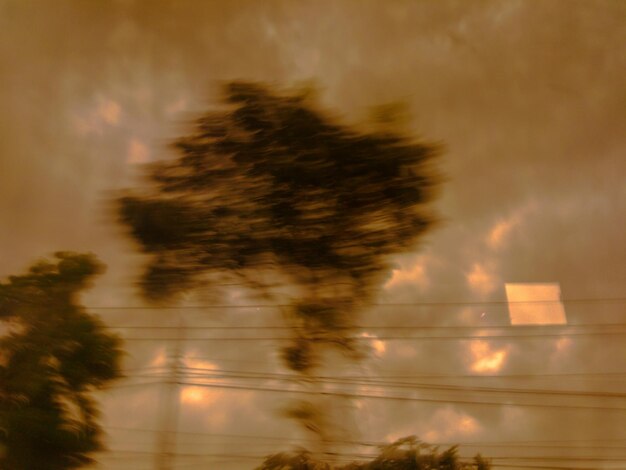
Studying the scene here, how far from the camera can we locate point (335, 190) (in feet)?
11.0

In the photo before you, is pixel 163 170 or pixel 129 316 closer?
pixel 129 316

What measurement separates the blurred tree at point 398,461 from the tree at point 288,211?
0.70 m

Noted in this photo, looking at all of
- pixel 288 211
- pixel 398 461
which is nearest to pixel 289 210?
pixel 288 211

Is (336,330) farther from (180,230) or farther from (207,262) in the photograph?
(180,230)

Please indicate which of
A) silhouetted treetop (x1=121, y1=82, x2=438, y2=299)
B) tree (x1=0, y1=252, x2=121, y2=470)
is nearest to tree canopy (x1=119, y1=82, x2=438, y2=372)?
silhouetted treetop (x1=121, y1=82, x2=438, y2=299)

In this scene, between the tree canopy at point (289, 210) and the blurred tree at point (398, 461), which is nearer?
the blurred tree at point (398, 461)

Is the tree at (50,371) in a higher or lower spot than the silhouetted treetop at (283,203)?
lower

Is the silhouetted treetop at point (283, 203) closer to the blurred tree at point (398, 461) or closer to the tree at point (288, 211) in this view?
the tree at point (288, 211)

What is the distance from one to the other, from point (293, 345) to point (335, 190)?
943mm

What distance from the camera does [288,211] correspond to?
3.32m

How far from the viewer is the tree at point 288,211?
329 centimetres

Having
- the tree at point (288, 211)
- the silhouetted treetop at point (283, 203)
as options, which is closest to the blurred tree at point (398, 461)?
the tree at point (288, 211)

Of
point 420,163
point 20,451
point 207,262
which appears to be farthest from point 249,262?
point 20,451

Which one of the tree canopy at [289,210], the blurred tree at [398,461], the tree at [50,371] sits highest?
the tree canopy at [289,210]
